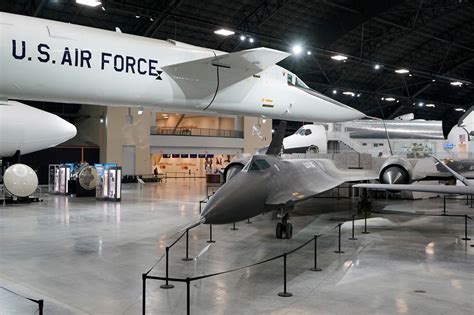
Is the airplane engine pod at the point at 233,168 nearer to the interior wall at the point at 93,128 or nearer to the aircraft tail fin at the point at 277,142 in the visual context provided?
the aircraft tail fin at the point at 277,142

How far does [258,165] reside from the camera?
11.3 meters

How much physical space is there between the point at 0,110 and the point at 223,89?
47.1ft

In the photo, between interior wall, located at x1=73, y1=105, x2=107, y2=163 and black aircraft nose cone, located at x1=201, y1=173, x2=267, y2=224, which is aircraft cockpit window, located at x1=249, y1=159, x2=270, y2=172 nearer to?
black aircraft nose cone, located at x1=201, y1=173, x2=267, y2=224

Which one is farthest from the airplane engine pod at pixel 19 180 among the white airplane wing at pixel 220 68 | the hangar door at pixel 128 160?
the hangar door at pixel 128 160

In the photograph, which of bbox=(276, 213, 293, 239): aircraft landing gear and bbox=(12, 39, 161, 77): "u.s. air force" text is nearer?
bbox=(12, 39, 161, 77): "u.s. air force" text

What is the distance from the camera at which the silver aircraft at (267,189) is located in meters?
9.41

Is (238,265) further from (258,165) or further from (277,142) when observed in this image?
(277,142)

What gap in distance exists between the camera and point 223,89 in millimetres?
8391

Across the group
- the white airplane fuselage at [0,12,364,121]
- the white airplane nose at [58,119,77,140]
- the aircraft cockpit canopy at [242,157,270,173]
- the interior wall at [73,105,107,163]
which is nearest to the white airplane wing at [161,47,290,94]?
the white airplane fuselage at [0,12,364,121]

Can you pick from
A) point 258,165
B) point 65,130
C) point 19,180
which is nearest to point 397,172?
point 258,165

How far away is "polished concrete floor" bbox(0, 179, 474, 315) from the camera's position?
6.88 meters

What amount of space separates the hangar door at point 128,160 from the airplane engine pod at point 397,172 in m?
27.0

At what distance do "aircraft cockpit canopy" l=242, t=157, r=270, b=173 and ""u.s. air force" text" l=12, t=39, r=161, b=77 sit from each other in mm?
4353

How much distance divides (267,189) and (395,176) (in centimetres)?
788
